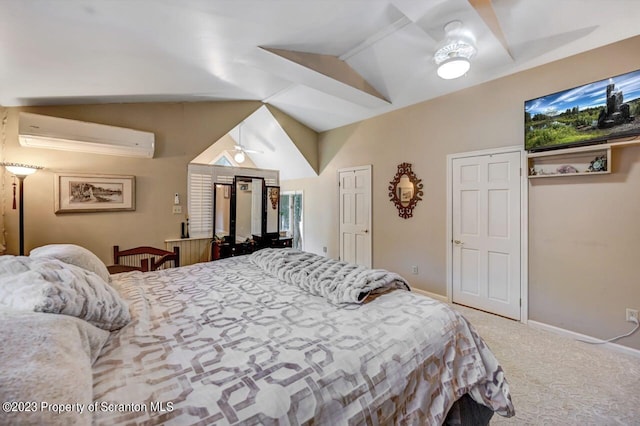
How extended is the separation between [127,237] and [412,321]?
3664 mm

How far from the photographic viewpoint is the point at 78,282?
120cm

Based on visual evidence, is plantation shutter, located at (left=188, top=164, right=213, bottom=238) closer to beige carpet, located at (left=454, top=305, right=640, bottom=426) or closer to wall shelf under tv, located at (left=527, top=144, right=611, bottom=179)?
beige carpet, located at (left=454, top=305, right=640, bottom=426)

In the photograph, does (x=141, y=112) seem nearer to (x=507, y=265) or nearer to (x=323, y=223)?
(x=323, y=223)

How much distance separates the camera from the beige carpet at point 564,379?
5.54 feet

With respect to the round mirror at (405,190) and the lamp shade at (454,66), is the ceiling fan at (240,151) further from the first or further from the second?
the lamp shade at (454,66)

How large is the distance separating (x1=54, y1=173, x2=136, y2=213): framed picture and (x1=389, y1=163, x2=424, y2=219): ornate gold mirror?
3715mm

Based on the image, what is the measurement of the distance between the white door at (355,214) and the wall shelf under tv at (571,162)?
2287mm

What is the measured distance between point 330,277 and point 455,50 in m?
2.40

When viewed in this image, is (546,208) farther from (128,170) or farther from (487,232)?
(128,170)

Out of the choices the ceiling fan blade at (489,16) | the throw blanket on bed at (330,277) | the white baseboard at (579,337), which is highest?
the ceiling fan blade at (489,16)

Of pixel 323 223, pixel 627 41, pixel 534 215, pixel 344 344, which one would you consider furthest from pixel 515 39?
pixel 323 223

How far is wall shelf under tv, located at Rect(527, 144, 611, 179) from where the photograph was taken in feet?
8.06

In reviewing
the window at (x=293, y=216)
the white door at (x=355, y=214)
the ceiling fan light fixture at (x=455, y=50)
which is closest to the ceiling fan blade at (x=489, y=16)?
the ceiling fan light fixture at (x=455, y=50)

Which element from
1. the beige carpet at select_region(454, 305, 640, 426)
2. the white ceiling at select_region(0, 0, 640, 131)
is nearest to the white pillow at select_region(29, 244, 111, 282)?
the white ceiling at select_region(0, 0, 640, 131)
